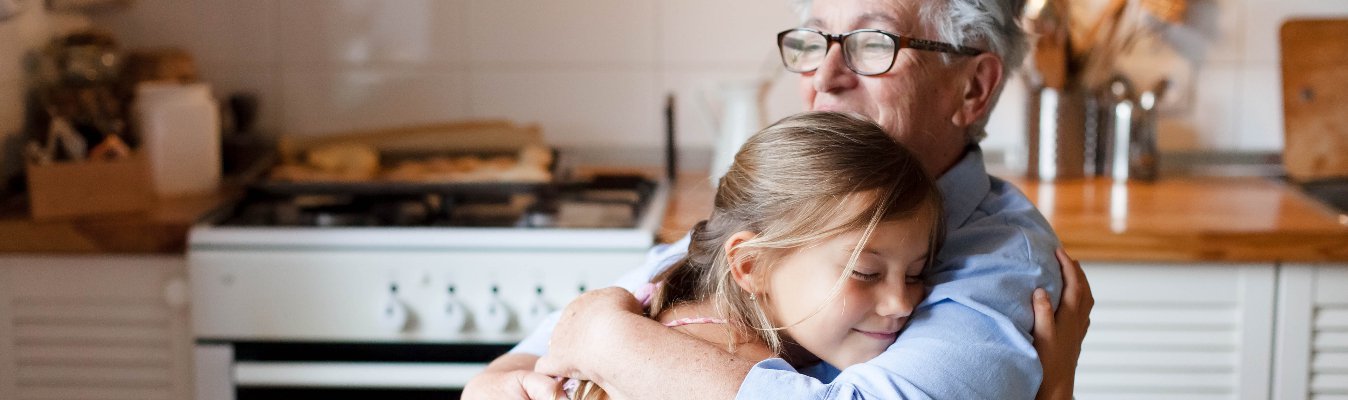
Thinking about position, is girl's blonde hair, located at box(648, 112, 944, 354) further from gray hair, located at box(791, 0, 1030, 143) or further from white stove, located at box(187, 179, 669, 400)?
white stove, located at box(187, 179, 669, 400)

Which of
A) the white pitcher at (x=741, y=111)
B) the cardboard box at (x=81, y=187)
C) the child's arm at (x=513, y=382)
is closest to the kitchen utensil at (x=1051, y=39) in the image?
the white pitcher at (x=741, y=111)

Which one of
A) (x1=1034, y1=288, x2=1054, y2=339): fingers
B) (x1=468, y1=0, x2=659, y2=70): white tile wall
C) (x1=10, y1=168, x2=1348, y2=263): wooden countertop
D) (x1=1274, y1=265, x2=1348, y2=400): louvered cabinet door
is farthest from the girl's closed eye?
(x1=468, y1=0, x2=659, y2=70): white tile wall

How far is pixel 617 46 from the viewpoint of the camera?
2.78 meters

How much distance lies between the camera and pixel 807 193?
3.84ft

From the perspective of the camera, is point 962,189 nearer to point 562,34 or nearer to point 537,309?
point 537,309

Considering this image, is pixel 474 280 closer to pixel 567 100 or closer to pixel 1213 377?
pixel 567 100

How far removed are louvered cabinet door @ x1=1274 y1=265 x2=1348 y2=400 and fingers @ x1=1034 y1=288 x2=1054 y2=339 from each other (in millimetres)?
1059

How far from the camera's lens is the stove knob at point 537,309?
216 cm

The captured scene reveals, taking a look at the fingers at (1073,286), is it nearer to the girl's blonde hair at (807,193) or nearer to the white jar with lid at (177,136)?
the girl's blonde hair at (807,193)

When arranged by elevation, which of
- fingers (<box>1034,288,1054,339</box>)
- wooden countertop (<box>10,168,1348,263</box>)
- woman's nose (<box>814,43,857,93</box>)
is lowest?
wooden countertop (<box>10,168,1348,263</box>)

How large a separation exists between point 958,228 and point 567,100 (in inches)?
61.8

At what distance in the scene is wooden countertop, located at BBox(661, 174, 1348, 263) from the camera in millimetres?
2096

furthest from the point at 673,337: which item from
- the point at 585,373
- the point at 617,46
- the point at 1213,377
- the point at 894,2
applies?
the point at 617,46

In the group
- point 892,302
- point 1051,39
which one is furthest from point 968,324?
point 1051,39
